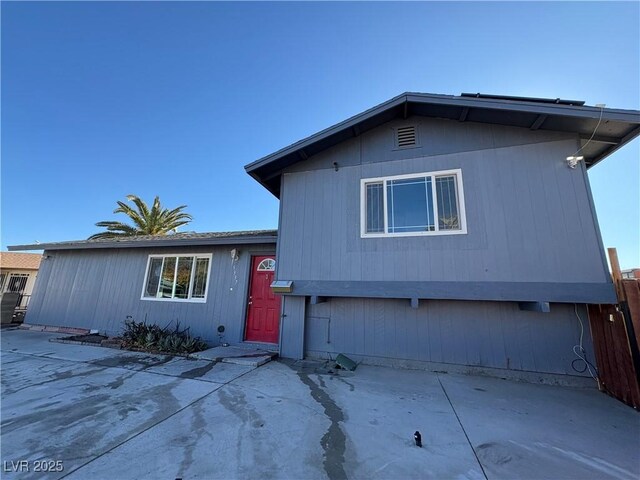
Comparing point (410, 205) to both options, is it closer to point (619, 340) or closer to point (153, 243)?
point (619, 340)

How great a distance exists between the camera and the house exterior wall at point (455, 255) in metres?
4.45

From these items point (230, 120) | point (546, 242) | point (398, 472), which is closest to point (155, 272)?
point (230, 120)

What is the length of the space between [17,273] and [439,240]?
25.3 metres

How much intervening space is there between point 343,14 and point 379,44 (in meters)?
1.21

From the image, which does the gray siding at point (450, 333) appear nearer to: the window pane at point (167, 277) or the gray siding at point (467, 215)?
the gray siding at point (467, 215)

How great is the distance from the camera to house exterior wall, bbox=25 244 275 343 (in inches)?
280

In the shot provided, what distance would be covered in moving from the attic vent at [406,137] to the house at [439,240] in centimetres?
4

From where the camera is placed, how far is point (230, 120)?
11.2 meters

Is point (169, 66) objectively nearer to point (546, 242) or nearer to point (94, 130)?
point (94, 130)

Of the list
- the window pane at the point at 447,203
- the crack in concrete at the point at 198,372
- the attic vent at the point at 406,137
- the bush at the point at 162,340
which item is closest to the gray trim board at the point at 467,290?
the window pane at the point at 447,203

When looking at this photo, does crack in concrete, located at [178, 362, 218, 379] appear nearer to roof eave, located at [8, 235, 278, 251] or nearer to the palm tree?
roof eave, located at [8, 235, 278, 251]

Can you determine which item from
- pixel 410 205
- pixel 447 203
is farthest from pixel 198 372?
pixel 447 203

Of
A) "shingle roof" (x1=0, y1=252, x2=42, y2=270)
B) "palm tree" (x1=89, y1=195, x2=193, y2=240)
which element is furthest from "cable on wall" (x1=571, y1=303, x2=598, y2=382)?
"shingle roof" (x1=0, y1=252, x2=42, y2=270)

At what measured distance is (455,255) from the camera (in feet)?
16.0
